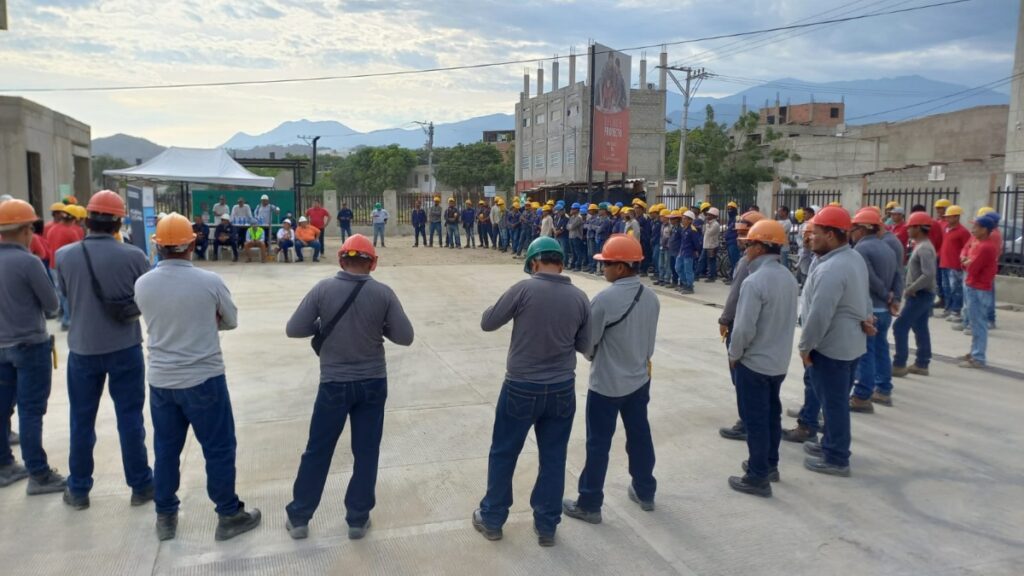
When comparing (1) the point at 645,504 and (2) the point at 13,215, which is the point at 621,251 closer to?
(1) the point at 645,504

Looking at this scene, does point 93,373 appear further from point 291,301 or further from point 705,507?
point 291,301

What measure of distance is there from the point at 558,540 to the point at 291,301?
9.93 meters

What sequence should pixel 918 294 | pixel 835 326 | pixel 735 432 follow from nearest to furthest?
pixel 835 326 < pixel 735 432 < pixel 918 294

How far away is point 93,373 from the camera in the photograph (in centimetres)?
446

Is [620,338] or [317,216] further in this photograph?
[317,216]

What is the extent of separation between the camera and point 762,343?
484 cm

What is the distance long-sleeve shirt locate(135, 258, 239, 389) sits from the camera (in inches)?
157

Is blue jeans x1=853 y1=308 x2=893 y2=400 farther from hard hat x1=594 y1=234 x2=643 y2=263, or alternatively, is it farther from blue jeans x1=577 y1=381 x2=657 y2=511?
hard hat x1=594 y1=234 x2=643 y2=263

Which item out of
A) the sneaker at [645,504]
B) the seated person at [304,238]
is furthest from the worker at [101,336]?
the seated person at [304,238]

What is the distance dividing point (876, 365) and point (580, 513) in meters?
4.05

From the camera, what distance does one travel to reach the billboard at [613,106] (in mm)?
37125

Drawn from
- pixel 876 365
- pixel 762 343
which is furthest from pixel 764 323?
pixel 876 365

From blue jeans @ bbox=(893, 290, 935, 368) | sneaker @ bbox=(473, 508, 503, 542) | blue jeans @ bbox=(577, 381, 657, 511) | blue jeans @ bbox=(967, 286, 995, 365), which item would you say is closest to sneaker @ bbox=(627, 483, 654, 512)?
blue jeans @ bbox=(577, 381, 657, 511)

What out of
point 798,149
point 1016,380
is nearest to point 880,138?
point 798,149
